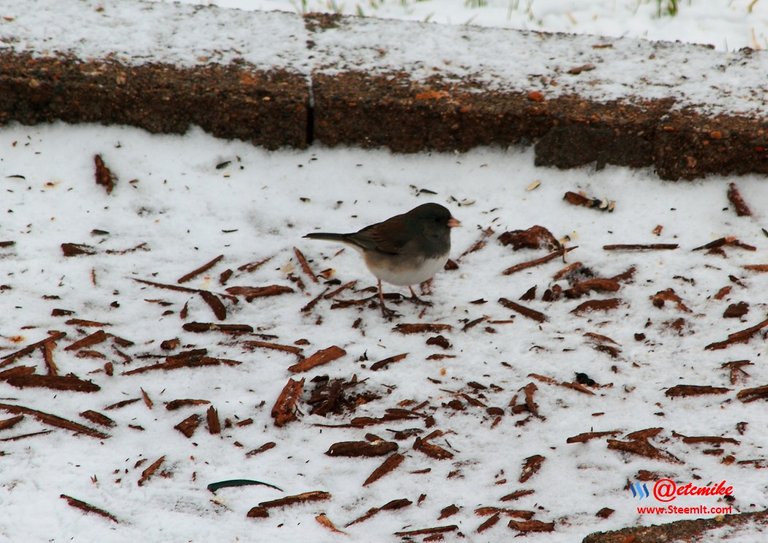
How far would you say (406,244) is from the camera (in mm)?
3678

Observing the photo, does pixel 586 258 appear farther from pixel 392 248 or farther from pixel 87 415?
pixel 87 415

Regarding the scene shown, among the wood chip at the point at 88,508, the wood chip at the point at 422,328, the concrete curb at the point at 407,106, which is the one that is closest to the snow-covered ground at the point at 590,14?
the concrete curb at the point at 407,106

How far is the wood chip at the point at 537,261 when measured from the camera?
3.98 metres

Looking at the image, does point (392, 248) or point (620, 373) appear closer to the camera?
point (620, 373)

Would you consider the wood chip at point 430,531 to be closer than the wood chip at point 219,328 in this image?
Yes

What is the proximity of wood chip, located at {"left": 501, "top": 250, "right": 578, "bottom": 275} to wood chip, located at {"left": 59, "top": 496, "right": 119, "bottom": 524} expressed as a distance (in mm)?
1975

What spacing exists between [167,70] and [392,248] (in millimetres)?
1570

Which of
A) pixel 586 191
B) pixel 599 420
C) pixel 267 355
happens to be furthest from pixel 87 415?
pixel 586 191

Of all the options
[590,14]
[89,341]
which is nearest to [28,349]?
[89,341]

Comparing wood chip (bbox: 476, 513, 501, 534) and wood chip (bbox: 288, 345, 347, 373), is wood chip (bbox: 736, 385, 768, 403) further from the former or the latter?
wood chip (bbox: 288, 345, 347, 373)

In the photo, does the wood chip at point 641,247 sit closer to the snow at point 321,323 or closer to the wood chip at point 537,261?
the snow at point 321,323

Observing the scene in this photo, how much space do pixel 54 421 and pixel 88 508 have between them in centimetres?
46

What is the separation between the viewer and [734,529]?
237 centimetres

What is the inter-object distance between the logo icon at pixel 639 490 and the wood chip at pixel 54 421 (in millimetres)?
1617
